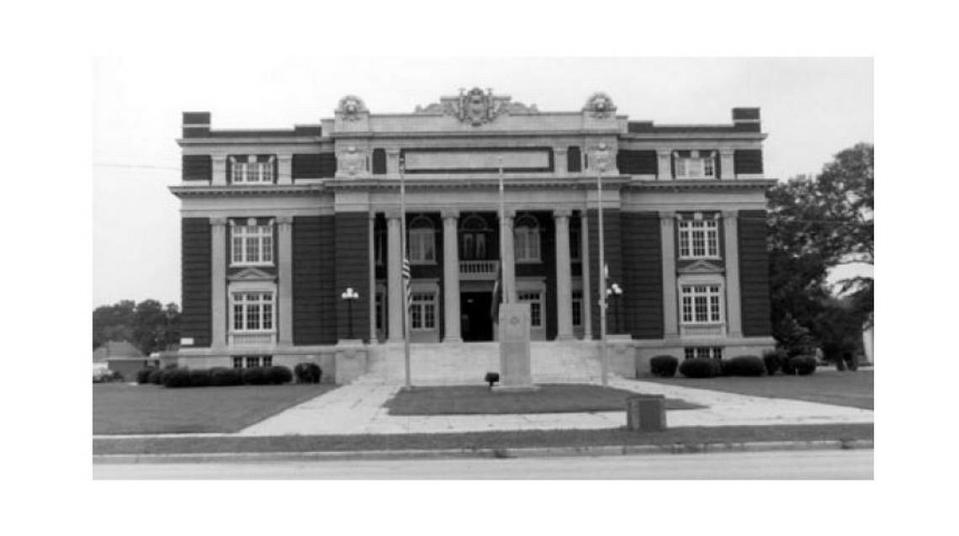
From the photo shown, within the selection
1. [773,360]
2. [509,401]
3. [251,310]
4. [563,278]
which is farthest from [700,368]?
[251,310]

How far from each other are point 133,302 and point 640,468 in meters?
26.1

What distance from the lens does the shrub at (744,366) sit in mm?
49250

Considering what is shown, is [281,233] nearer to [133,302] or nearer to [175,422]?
[133,302]

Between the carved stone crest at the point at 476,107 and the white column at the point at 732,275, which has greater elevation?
the carved stone crest at the point at 476,107

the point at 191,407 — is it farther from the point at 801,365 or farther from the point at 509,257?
the point at 801,365

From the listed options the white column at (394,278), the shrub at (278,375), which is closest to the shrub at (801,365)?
the white column at (394,278)

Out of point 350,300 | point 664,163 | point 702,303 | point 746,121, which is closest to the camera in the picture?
point 350,300

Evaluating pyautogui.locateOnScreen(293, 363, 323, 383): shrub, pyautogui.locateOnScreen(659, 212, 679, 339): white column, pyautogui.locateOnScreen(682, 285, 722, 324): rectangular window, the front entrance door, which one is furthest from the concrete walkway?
the front entrance door

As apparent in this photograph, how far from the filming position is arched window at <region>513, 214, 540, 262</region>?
2144 inches

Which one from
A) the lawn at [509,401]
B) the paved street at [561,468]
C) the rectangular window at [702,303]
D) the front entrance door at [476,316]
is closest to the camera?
the paved street at [561,468]

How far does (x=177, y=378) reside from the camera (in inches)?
1841

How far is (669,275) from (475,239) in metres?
9.86

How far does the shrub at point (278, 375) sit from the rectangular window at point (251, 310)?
442 centimetres

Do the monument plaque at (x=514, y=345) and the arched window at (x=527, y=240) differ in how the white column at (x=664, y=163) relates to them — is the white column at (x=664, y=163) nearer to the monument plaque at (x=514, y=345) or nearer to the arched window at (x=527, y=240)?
the arched window at (x=527, y=240)
